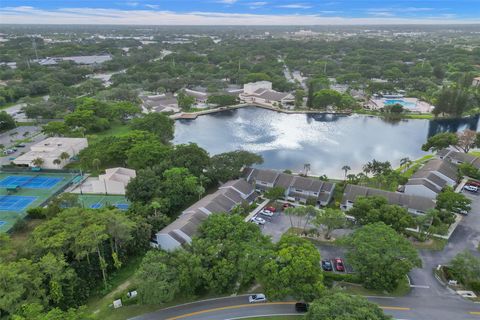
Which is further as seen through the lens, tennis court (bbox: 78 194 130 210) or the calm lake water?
the calm lake water

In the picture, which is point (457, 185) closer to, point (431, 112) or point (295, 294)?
point (295, 294)

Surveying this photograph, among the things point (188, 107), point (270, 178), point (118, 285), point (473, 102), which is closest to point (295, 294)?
point (118, 285)

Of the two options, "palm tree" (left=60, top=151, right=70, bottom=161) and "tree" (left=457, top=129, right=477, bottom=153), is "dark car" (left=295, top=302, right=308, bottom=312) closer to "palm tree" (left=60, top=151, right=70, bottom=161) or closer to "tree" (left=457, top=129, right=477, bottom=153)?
"palm tree" (left=60, top=151, right=70, bottom=161)

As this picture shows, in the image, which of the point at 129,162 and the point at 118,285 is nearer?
the point at 118,285

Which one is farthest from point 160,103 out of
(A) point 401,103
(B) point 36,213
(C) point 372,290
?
(C) point 372,290

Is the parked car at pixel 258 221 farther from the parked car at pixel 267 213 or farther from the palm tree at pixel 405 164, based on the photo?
the palm tree at pixel 405 164

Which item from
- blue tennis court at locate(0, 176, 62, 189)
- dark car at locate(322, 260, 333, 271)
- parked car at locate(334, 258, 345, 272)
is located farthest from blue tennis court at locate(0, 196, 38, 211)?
parked car at locate(334, 258, 345, 272)
